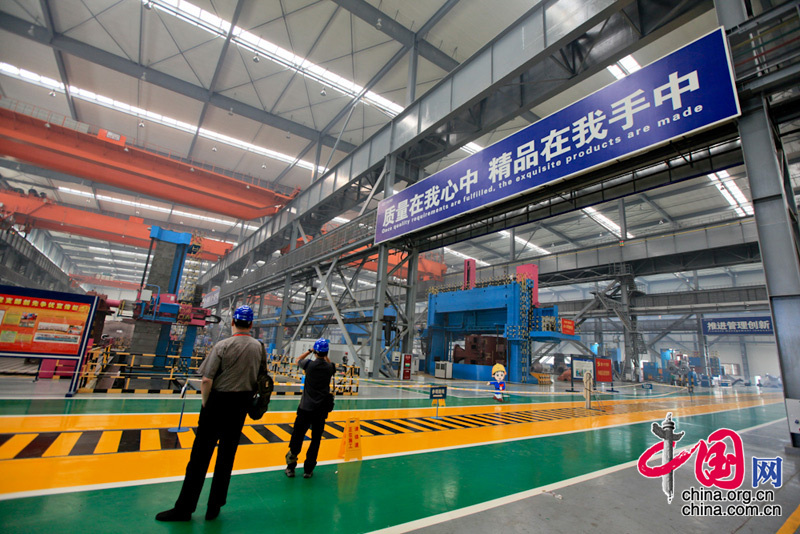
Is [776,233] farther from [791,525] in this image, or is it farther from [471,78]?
[471,78]

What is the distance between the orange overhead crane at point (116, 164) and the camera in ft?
58.5

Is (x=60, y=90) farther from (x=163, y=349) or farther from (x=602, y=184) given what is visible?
(x=602, y=184)

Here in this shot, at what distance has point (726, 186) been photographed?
23391mm

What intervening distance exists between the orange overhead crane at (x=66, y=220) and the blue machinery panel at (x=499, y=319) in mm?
19268

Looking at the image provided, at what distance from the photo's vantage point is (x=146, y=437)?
15.3 feet

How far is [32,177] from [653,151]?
149ft

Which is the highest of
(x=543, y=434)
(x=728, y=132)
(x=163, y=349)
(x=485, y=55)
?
(x=485, y=55)

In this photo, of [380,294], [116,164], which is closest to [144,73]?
[116,164]

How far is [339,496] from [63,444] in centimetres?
353

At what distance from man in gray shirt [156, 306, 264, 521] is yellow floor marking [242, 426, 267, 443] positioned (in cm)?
234

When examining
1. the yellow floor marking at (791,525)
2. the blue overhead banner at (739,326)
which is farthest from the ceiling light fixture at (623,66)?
the blue overhead banner at (739,326)

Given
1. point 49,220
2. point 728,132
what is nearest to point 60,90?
point 49,220

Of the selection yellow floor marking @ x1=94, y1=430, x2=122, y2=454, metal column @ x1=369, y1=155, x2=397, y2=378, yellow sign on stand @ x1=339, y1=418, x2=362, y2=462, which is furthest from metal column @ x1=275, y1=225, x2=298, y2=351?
yellow sign on stand @ x1=339, y1=418, x2=362, y2=462

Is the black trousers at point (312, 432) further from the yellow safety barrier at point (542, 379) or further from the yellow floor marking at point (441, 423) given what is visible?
the yellow safety barrier at point (542, 379)
